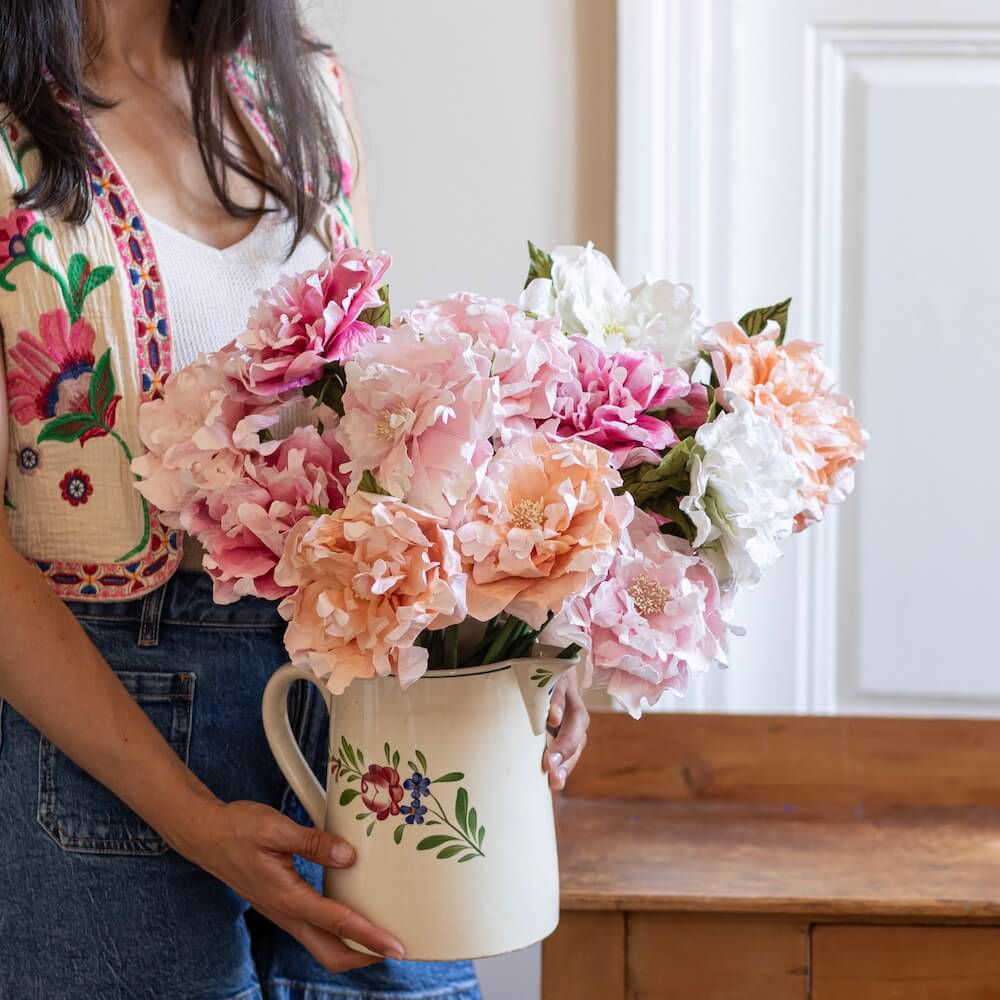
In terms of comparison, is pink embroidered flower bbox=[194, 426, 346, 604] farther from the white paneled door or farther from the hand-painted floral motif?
the white paneled door

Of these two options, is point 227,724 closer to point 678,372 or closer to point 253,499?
point 253,499

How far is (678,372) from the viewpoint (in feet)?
2.09

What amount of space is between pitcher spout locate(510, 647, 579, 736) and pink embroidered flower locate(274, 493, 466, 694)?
0.30 ft

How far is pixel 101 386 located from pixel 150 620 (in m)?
0.17

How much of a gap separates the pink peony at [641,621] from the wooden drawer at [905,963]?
1.75 ft

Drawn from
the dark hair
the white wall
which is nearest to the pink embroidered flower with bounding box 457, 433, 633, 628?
the dark hair

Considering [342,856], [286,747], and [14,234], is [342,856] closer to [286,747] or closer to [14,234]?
[286,747]

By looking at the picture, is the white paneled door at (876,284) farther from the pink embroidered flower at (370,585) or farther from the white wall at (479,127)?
the pink embroidered flower at (370,585)

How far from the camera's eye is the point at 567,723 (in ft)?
2.81

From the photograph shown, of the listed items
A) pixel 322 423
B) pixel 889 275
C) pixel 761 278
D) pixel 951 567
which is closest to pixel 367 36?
pixel 761 278

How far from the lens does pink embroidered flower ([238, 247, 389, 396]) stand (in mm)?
598

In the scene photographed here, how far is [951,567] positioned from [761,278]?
0.44 metres

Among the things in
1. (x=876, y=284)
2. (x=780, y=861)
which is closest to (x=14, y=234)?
(x=780, y=861)

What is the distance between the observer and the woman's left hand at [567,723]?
805 millimetres
